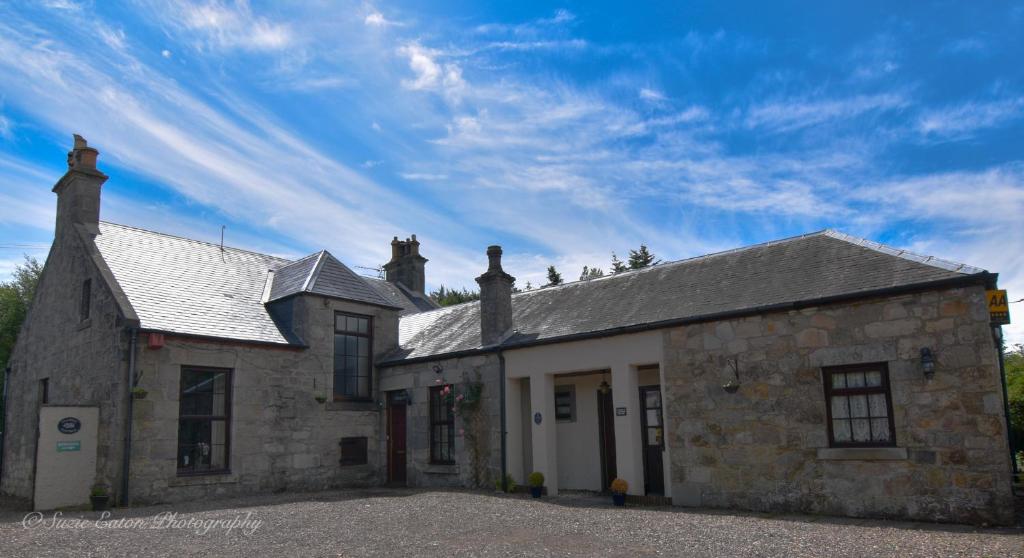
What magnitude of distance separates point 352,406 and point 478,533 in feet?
25.5

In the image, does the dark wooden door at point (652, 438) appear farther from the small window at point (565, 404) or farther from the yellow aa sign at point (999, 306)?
the yellow aa sign at point (999, 306)

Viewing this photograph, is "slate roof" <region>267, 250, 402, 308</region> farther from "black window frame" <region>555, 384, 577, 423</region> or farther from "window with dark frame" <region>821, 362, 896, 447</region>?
"window with dark frame" <region>821, 362, 896, 447</region>

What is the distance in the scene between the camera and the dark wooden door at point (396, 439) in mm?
15555

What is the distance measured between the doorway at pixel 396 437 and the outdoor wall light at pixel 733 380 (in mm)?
7427

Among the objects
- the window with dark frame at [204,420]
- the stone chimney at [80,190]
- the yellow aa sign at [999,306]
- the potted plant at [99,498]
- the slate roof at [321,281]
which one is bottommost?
the potted plant at [99,498]

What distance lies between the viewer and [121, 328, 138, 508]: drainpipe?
38.4 feet

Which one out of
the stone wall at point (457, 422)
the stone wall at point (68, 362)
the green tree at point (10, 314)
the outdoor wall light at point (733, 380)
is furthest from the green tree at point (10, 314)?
the outdoor wall light at point (733, 380)

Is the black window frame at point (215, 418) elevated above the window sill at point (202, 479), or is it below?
above

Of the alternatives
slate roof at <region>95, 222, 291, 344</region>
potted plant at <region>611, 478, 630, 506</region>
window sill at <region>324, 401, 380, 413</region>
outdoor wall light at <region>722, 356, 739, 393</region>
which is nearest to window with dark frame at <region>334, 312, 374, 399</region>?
window sill at <region>324, 401, 380, 413</region>

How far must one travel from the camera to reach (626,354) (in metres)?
11.8

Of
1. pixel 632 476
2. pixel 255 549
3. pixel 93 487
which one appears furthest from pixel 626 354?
pixel 93 487

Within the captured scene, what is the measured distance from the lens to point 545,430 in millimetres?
12859

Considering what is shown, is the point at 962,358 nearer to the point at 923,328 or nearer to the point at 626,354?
the point at 923,328

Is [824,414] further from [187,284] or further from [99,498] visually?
[187,284]
